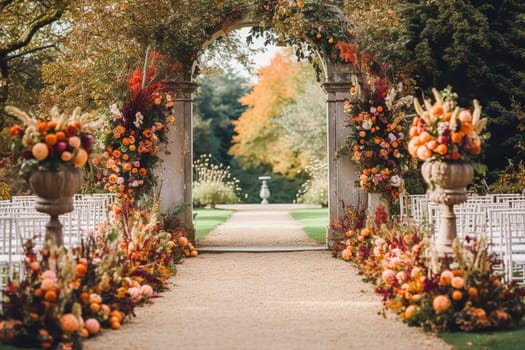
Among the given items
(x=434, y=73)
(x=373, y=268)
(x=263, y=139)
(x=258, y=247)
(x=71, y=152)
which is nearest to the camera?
(x=71, y=152)

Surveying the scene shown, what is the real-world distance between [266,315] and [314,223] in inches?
465

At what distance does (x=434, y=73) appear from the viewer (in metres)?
14.6

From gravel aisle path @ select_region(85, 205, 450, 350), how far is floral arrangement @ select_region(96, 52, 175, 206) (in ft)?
5.52

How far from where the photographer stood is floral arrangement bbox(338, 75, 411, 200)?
448 inches

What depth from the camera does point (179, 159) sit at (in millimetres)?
12812

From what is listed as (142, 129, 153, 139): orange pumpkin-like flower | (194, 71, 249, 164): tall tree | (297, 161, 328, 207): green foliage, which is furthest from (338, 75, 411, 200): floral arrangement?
(194, 71, 249, 164): tall tree

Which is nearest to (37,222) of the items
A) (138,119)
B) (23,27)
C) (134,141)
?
(134,141)

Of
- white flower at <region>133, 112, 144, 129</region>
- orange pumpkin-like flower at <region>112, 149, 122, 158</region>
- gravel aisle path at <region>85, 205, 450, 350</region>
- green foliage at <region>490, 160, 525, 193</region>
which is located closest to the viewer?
gravel aisle path at <region>85, 205, 450, 350</region>

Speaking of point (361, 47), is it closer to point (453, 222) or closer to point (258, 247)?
point (258, 247)

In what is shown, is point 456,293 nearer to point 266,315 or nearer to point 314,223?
point 266,315

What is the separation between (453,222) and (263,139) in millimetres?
26986

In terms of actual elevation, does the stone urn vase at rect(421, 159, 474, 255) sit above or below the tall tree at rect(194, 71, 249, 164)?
below

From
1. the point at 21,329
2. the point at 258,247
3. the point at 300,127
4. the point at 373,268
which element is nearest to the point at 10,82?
the point at 258,247

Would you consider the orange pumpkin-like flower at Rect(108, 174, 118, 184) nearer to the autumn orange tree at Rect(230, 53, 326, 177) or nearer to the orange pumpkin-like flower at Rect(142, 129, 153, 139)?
Answer: the orange pumpkin-like flower at Rect(142, 129, 153, 139)
